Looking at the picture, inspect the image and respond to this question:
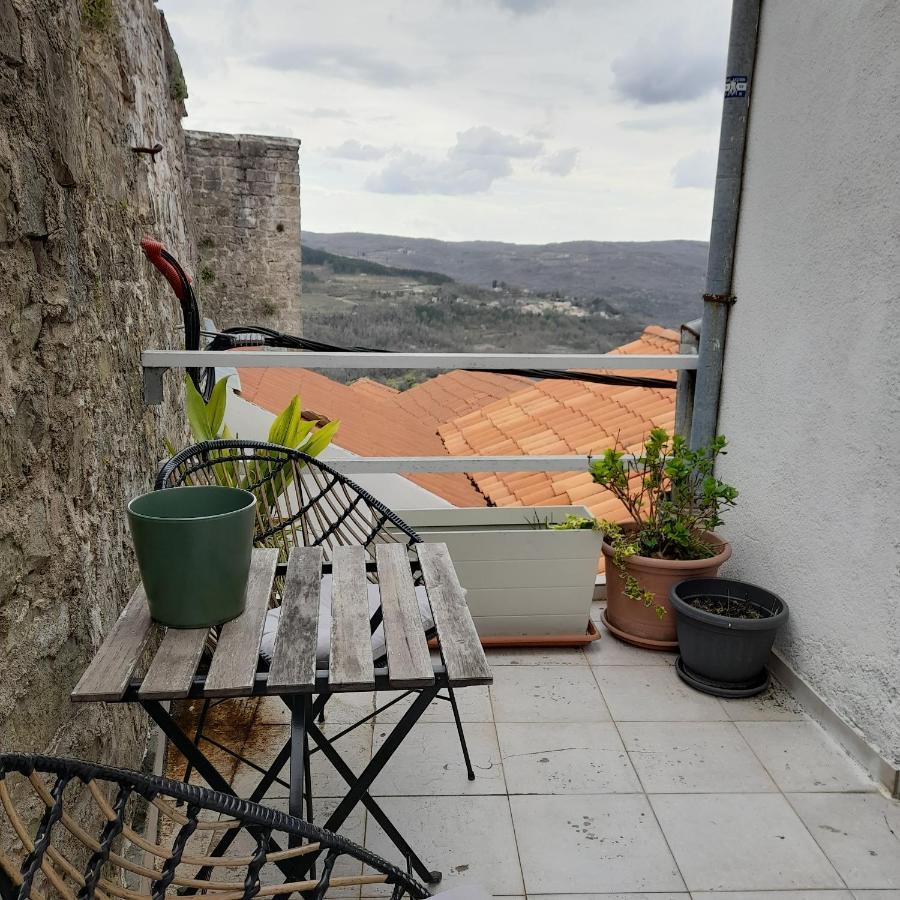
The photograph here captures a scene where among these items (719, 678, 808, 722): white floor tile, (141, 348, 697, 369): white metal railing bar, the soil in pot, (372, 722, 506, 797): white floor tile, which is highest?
(141, 348, 697, 369): white metal railing bar

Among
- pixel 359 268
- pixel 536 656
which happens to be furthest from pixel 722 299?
pixel 359 268

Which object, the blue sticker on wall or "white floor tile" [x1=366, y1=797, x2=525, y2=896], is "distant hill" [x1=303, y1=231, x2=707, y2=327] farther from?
"white floor tile" [x1=366, y1=797, x2=525, y2=896]

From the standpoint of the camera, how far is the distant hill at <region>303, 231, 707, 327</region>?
9273mm

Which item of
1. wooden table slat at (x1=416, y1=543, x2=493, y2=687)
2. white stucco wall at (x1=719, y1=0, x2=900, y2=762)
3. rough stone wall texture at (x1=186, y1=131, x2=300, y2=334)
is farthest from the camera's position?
rough stone wall texture at (x1=186, y1=131, x2=300, y2=334)

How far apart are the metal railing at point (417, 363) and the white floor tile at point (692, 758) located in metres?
1.02

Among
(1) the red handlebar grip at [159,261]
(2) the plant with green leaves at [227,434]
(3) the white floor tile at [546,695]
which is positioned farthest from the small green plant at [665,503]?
(1) the red handlebar grip at [159,261]

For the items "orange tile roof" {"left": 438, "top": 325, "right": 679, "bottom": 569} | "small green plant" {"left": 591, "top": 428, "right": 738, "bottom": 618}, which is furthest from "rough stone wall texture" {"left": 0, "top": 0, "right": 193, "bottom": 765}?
"orange tile roof" {"left": 438, "top": 325, "right": 679, "bottom": 569}

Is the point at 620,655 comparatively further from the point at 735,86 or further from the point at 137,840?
the point at 137,840

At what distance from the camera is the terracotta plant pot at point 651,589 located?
2.87 meters

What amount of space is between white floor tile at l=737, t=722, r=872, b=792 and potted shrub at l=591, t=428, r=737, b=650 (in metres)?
0.54

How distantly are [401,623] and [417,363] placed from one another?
4.49ft

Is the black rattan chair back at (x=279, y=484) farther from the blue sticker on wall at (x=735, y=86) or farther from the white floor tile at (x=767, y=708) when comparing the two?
the blue sticker on wall at (x=735, y=86)

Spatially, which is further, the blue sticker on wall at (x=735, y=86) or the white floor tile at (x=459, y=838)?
the blue sticker on wall at (x=735, y=86)

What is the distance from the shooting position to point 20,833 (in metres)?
0.89
